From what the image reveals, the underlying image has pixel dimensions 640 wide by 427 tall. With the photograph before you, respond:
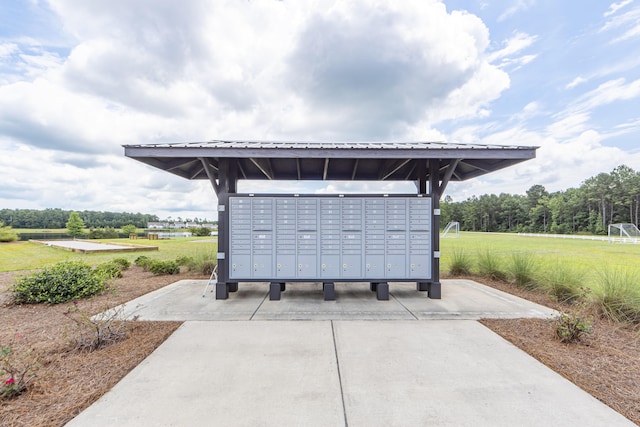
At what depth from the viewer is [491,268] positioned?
21.3 feet

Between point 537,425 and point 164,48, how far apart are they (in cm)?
1011

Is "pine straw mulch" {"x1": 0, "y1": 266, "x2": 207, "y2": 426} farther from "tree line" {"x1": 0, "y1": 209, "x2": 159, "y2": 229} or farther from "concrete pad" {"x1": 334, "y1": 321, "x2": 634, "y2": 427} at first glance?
"tree line" {"x1": 0, "y1": 209, "x2": 159, "y2": 229}

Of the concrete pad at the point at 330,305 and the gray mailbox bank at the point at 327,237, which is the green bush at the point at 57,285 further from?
the gray mailbox bank at the point at 327,237

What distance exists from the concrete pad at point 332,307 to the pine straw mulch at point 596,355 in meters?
1.39

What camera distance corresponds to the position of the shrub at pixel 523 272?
554cm

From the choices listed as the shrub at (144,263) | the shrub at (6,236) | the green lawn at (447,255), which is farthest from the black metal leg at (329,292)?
the shrub at (6,236)

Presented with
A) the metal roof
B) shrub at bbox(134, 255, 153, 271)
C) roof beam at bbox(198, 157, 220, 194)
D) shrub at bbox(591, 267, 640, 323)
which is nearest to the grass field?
shrub at bbox(591, 267, 640, 323)

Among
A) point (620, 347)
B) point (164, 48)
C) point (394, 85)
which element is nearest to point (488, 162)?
point (620, 347)

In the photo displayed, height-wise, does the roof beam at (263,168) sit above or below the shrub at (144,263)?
above

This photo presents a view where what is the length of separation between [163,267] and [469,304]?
24.7 ft

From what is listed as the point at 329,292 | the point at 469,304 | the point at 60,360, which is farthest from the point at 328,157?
the point at 60,360

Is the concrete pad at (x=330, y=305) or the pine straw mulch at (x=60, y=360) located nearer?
the pine straw mulch at (x=60, y=360)

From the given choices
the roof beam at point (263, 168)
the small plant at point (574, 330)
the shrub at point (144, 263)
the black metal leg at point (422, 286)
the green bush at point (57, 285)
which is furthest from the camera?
the shrub at point (144, 263)

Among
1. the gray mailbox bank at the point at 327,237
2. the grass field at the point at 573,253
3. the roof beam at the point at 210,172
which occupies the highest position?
the roof beam at the point at 210,172
